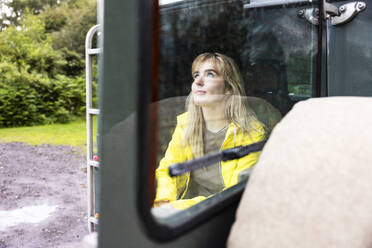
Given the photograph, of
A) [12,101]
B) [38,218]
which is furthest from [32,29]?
[38,218]

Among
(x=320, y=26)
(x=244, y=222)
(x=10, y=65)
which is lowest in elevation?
(x=244, y=222)

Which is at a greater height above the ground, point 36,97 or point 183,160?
point 36,97

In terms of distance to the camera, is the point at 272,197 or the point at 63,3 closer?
the point at 272,197

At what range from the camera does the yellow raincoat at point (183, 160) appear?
0.92 m

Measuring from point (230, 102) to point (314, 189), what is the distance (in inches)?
29.7

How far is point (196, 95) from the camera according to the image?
60.1 inches

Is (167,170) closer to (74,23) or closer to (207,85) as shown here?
(207,85)

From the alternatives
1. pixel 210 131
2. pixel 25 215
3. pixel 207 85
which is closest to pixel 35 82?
pixel 25 215

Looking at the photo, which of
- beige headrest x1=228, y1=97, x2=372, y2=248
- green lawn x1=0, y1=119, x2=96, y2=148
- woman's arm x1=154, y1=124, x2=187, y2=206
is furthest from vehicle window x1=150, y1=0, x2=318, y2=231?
green lawn x1=0, y1=119, x2=96, y2=148

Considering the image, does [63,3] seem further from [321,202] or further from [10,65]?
[321,202]

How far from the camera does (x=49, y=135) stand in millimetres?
10297

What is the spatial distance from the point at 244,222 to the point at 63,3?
1713 cm

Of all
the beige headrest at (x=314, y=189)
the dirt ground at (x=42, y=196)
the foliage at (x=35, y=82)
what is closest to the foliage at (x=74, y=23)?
the foliage at (x=35, y=82)

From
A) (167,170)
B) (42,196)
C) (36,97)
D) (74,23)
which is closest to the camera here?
(167,170)
